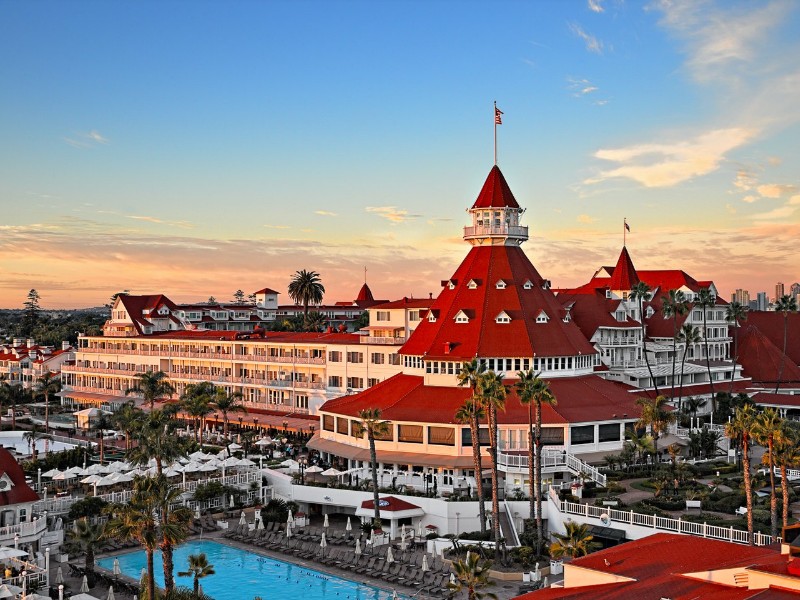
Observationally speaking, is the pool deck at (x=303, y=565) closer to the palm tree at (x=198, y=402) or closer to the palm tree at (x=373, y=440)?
the palm tree at (x=373, y=440)

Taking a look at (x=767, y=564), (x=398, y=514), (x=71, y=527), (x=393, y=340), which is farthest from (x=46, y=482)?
(x=767, y=564)

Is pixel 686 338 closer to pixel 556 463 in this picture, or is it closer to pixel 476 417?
pixel 556 463

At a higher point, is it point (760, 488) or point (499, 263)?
point (499, 263)

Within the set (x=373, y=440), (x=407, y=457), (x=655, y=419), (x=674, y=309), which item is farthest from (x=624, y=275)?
(x=373, y=440)

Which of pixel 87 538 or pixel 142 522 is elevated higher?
pixel 142 522

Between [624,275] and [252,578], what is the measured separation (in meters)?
58.5

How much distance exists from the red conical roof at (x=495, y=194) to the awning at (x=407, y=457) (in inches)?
857

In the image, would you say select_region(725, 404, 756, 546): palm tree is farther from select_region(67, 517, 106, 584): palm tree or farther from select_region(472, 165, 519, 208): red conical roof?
select_region(472, 165, 519, 208): red conical roof

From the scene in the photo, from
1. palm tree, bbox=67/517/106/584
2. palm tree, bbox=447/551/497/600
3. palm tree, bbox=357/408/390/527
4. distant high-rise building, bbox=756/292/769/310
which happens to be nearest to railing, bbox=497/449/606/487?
palm tree, bbox=357/408/390/527

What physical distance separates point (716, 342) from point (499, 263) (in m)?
31.3

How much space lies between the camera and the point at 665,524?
1583 inches

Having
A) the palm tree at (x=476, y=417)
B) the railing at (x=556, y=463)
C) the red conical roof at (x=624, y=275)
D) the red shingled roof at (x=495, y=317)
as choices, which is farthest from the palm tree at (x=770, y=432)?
the red conical roof at (x=624, y=275)

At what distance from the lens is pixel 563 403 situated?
2280 inches

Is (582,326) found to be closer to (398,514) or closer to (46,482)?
(398,514)
